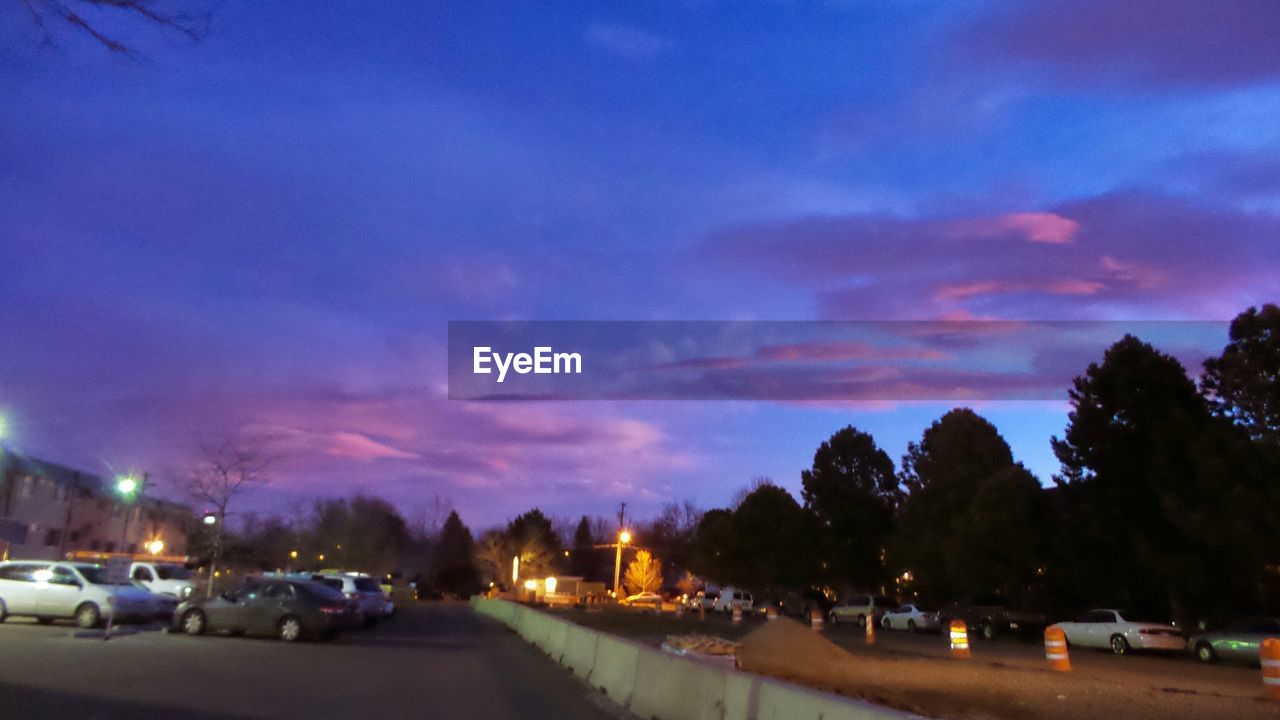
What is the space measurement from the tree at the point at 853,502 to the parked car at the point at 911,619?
17.6 meters

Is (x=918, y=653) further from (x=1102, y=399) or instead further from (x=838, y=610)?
(x=838, y=610)

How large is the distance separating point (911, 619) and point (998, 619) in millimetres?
4369

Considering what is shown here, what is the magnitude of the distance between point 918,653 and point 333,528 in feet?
242

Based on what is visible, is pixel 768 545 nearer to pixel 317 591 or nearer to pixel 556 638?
pixel 556 638

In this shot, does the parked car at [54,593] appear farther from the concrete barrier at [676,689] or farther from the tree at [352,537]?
the tree at [352,537]

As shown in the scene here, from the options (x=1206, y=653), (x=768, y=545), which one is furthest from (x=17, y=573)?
(x=768, y=545)

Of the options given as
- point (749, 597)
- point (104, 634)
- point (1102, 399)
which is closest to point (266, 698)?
point (104, 634)

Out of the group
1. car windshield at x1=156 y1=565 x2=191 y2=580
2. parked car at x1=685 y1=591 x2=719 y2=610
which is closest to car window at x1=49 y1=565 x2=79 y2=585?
car windshield at x1=156 y1=565 x2=191 y2=580

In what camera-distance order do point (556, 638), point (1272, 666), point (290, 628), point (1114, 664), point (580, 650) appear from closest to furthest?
point (1272, 666) → point (580, 650) → point (556, 638) → point (290, 628) → point (1114, 664)

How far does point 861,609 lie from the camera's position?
47188mm

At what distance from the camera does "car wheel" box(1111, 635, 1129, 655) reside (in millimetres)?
29406

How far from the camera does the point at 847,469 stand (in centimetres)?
6531

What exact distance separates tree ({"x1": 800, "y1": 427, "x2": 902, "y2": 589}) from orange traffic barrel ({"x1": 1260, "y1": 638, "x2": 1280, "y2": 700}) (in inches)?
1827

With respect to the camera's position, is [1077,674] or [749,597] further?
[749,597]
